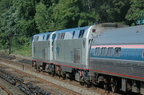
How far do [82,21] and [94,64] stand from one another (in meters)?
25.5

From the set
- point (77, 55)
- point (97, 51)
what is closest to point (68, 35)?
point (77, 55)

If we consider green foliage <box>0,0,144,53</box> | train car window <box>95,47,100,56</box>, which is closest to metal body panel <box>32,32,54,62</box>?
train car window <box>95,47,100,56</box>

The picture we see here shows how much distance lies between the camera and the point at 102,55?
47.9ft

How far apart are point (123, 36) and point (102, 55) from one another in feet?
7.01

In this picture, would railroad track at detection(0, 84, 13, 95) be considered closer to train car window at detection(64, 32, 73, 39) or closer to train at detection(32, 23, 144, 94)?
train at detection(32, 23, 144, 94)

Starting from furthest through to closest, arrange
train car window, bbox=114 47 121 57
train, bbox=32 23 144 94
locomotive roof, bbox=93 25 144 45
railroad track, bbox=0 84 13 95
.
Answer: railroad track, bbox=0 84 13 95 < train car window, bbox=114 47 121 57 < train, bbox=32 23 144 94 < locomotive roof, bbox=93 25 144 45

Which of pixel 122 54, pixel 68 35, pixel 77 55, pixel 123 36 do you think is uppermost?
pixel 68 35

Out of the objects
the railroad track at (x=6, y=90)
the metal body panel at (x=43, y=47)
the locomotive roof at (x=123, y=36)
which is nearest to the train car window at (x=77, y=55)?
the locomotive roof at (x=123, y=36)

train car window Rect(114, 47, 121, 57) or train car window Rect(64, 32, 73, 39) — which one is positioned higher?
train car window Rect(64, 32, 73, 39)

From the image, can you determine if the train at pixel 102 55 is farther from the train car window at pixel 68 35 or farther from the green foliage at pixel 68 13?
the green foliage at pixel 68 13

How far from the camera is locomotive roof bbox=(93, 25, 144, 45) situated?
11.7 m

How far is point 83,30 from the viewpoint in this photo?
1733 cm

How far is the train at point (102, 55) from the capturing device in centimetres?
1186

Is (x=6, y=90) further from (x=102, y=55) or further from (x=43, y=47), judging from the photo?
(x=43, y=47)
